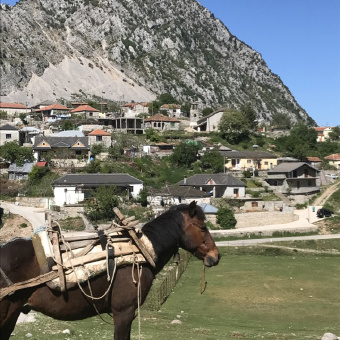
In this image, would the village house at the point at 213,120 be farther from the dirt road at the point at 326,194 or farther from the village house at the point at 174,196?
the village house at the point at 174,196

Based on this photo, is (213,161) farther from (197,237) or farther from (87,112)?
(197,237)

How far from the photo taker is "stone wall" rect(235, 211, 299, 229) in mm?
55656

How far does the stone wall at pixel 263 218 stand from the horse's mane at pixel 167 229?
158 feet

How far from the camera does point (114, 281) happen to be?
7.31 m

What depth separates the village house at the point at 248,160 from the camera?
81188 mm

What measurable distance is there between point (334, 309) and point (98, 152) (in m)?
56.1

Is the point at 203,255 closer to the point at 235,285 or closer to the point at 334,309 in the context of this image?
the point at 334,309

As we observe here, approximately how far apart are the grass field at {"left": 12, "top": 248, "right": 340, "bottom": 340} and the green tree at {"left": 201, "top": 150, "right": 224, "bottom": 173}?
1252 inches

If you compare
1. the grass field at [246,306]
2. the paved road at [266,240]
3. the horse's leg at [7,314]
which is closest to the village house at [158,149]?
the paved road at [266,240]

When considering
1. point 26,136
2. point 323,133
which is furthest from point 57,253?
point 323,133

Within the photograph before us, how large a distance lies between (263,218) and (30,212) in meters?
28.4

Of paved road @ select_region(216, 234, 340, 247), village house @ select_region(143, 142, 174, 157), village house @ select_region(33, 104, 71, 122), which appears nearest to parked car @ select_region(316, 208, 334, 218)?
paved road @ select_region(216, 234, 340, 247)

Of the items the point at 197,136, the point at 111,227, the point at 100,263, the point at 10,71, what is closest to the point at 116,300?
the point at 100,263

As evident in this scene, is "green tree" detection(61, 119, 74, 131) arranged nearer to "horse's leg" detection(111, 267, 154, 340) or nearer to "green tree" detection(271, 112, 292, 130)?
"green tree" detection(271, 112, 292, 130)
